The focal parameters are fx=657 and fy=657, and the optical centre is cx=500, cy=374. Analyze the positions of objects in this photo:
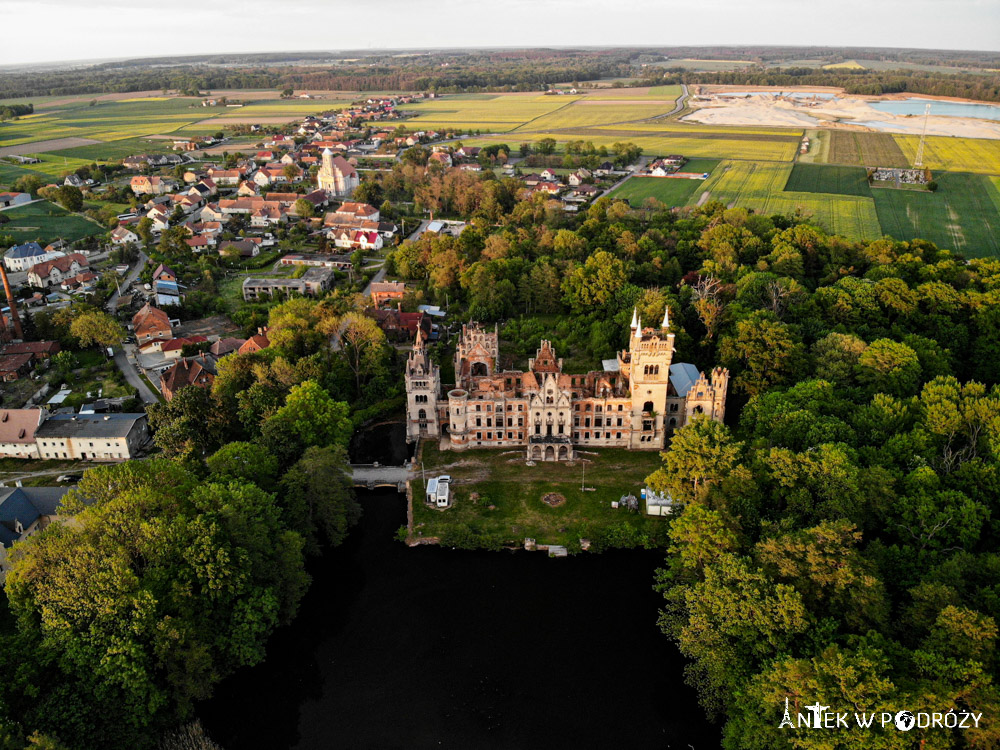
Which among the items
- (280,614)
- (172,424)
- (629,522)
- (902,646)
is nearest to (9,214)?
(172,424)

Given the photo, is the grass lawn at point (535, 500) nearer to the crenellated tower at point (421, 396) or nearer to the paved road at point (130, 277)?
the crenellated tower at point (421, 396)

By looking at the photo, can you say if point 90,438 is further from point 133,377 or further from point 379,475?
point 379,475

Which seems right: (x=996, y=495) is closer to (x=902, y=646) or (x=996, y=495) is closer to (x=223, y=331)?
(x=902, y=646)

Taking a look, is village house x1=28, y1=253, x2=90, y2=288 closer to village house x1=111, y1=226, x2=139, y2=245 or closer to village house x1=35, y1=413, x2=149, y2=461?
village house x1=111, y1=226, x2=139, y2=245

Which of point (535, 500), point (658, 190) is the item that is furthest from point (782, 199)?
point (535, 500)

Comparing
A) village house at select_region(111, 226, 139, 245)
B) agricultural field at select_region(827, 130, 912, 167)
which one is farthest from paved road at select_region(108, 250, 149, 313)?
agricultural field at select_region(827, 130, 912, 167)

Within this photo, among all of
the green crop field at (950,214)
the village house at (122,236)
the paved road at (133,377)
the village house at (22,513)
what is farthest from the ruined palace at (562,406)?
the village house at (122,236)
